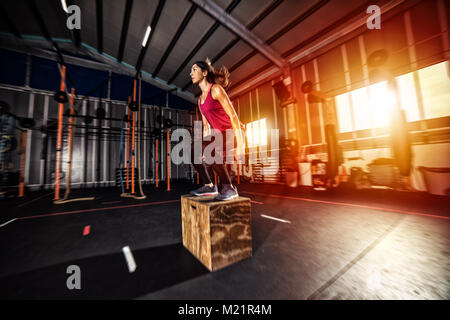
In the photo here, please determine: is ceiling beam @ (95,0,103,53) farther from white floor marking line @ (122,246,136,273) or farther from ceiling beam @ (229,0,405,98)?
white floor marking line @ (122,246,136,273)

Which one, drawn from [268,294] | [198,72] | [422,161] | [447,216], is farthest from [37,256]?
[422,161]

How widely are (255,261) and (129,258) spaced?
0.97 m

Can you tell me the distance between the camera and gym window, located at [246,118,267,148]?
7.82 meters

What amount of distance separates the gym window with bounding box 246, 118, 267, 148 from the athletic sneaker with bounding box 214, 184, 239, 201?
21.8 ft

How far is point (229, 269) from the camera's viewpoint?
3.64 ft

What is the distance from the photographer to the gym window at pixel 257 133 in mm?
7820

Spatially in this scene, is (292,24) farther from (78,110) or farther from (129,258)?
(78,110)

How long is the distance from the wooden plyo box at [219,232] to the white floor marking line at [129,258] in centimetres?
42

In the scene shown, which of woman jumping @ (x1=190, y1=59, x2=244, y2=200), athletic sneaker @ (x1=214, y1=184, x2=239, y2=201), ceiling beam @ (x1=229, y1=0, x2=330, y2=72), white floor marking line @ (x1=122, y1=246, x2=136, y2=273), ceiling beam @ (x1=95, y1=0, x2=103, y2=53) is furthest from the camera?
ceiling beam @ (x1=95, y1=0, x2=103, y2=53)

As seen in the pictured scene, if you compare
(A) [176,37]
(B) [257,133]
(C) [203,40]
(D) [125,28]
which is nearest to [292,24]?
(C) [203,40]

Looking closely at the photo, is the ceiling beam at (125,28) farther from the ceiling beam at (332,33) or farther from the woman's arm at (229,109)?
the woman's arm at (229,109)

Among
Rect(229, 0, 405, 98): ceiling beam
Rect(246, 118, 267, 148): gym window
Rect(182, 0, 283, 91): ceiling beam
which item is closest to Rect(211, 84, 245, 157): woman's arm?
Rect(182, 0, 283, 91): ceiling beam
